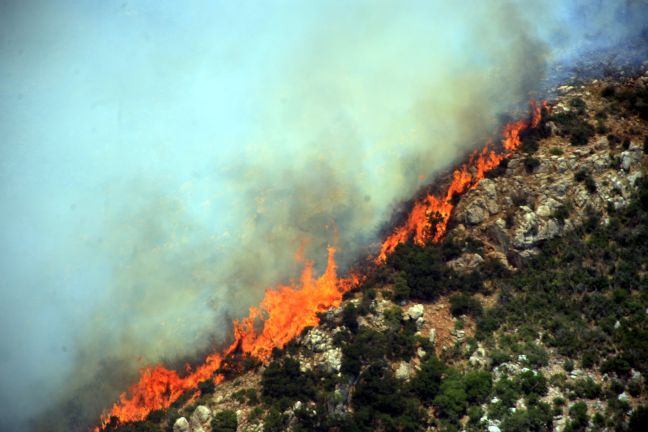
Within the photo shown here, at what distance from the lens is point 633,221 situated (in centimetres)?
12062

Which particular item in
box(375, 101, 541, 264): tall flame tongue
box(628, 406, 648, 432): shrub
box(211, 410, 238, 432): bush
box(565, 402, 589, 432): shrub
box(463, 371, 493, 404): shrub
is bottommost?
box(628, 406, 648, 432): shrub

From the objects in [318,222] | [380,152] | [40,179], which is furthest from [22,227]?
[380,152]

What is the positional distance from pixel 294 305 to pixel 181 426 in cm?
2854

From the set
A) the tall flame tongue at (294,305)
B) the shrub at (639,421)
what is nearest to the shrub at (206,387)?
the tall flame tongue at (294,305)

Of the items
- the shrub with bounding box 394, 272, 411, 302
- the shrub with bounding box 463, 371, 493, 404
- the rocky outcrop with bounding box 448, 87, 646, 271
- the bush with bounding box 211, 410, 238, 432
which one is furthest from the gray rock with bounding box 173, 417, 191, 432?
the rocky outcrop with bounding box 448, 87, 646, 271

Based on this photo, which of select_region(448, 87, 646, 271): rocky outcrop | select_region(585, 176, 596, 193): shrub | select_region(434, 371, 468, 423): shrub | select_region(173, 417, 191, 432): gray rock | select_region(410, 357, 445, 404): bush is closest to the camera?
select_region(434, 371, 468, 423): shrub

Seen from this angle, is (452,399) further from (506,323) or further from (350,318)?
(350,318)

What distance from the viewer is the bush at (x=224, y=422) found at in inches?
4454

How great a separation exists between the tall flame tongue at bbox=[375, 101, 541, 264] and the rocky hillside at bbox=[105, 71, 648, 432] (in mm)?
2477

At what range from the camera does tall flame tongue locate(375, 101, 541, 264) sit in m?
135

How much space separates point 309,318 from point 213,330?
18.5 m

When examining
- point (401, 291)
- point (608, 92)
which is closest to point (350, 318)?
point (401, 291)

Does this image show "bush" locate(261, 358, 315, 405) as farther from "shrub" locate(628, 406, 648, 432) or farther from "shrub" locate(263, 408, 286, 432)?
"shrub" locate(628, 406, 648, 432)

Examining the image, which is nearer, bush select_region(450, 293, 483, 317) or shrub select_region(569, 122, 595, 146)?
bush select_region(450, 293, 483, 317)
